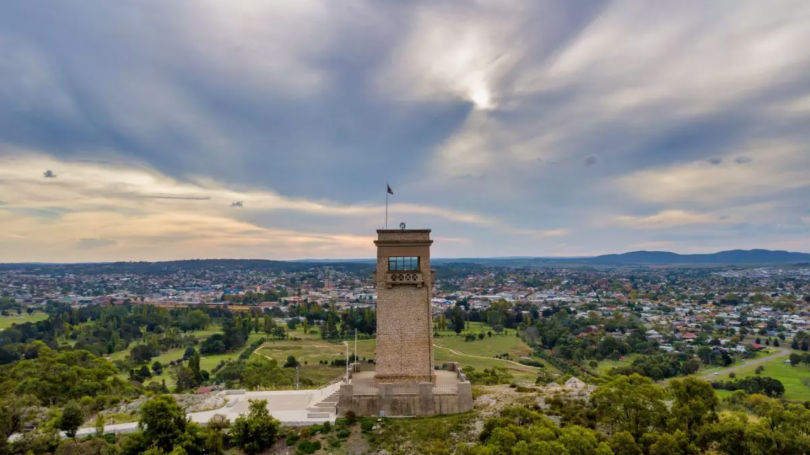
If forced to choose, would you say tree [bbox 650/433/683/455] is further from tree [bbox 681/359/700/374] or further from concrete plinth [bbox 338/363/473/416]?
tree [bbox 681/359/700/374]

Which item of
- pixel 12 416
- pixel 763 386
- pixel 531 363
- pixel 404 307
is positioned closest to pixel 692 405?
pixel 404 307

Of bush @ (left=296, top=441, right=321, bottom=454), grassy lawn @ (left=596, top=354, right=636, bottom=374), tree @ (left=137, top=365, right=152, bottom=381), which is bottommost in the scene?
grassy lawn @ (left=596, top=354, right=636, bottom=374)

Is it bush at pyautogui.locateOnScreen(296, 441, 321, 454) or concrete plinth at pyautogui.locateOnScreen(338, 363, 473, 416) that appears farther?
concrete plinth at pyautogui.locateOnScreen(338, 363, 473, 416)

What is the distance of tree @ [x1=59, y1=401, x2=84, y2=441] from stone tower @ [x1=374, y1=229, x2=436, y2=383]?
16.0 metres

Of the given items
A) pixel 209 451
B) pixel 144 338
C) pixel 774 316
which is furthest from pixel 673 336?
pixel 144 338

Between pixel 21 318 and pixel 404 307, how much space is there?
492ft

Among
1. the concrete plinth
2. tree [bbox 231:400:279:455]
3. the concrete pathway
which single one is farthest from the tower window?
tree [bbox 231:400:279:455]

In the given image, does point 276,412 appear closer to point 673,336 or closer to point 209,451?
point 209,451

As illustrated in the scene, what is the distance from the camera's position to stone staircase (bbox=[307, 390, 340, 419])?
2572 cm

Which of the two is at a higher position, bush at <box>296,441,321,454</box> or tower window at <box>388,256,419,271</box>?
tower window at <box>388,256,419,271</box>

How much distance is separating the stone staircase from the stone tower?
3.19 meters

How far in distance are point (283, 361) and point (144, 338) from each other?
134ft

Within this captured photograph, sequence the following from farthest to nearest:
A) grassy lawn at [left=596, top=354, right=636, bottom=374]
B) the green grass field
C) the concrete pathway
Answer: grassy lawn at [left=596, top=354, right=636, bottom=374], the green grass field, the concrete pathway

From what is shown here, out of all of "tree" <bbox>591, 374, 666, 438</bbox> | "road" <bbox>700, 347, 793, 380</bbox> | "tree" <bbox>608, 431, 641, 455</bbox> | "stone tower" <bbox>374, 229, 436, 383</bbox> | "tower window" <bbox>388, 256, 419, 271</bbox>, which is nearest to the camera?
"tree" <bbox>608, 431, 641, 455</bbox>
